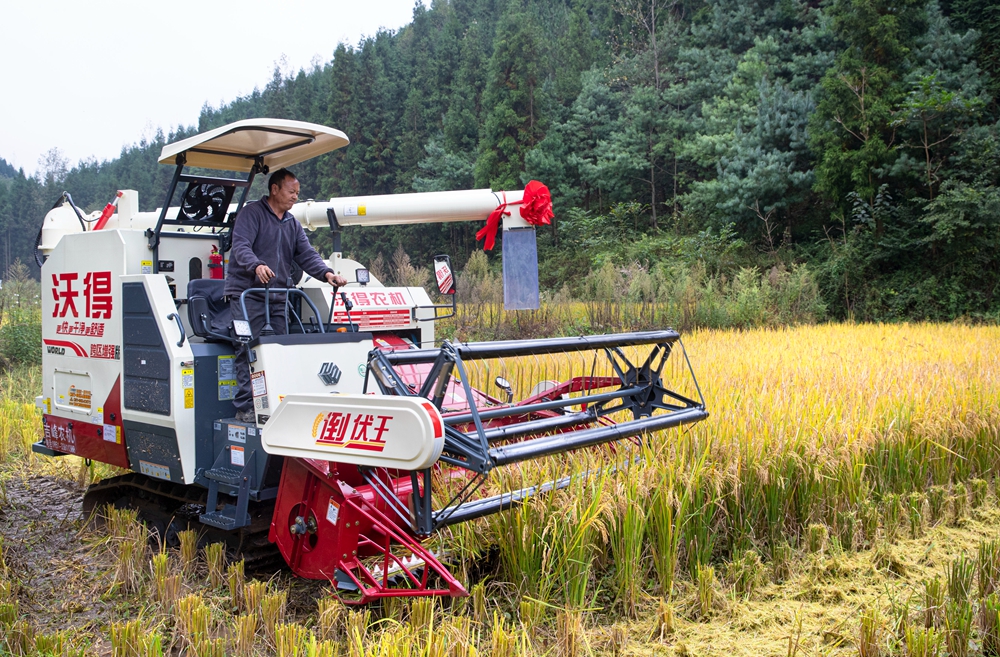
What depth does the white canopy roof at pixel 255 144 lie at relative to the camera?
4578 mm

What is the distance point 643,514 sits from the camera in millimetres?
3703

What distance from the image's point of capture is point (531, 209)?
7.18m

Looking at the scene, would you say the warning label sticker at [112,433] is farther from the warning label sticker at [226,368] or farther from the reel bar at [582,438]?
the reel bar at [582,438]

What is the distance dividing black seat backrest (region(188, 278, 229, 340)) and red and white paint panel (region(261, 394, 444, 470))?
1279mm

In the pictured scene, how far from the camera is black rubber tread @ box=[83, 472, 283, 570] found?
4219mm

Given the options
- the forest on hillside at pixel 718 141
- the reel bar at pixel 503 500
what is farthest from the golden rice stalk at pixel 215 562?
the forest on hillside at pixel 718 141

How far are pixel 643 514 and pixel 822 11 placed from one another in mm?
24030

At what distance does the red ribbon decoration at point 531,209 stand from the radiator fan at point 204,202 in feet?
7.97

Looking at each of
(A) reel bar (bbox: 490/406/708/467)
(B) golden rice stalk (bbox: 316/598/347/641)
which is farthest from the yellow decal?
(A) reel bar (bbox: 490/406/708/467)

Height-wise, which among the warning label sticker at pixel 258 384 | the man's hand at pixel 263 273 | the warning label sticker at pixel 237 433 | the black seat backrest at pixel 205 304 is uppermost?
the man's hand at pixel 263 273

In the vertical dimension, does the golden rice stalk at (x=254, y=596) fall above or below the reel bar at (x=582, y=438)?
below

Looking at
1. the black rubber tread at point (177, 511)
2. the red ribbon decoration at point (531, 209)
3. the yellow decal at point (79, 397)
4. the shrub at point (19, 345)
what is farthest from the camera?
the shrub at point (19, 345)

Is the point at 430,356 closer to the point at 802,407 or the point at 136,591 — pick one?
the point at 136,591

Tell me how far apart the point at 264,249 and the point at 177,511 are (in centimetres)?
162
